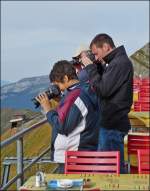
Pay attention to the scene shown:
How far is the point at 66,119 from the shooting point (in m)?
5.43

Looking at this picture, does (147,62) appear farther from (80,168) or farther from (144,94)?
(80,168)

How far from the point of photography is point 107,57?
6207mm

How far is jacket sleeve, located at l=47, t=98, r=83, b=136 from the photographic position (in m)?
5.43

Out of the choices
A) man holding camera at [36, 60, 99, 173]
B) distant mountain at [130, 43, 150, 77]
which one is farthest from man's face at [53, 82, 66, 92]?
distant mountain at [130, 43, 150, 77]

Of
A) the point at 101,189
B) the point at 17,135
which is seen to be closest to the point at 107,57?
the point at 17,135

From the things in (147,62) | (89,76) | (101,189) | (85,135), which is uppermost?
(147,62)

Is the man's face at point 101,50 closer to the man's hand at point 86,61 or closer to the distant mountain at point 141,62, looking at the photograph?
the man's hand at point 86,61

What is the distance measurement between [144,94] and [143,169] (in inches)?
274

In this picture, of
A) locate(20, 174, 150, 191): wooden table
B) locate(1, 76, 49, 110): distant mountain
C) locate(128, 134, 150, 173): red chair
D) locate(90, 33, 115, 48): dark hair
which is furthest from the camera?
locate(1, 76, 49, 110): distant mountain

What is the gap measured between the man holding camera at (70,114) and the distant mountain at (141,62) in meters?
20.0

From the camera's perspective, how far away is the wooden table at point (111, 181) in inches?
192

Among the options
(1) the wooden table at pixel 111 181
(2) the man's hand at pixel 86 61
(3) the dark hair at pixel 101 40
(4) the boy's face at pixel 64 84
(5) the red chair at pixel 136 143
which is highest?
(3) the dark hair at pixel 101 40

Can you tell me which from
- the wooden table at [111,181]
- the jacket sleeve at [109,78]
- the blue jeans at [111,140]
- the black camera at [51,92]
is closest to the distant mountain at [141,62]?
the blue jeans at [111,140]

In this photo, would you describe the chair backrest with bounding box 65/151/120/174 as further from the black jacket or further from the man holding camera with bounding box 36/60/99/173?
the black jacket
